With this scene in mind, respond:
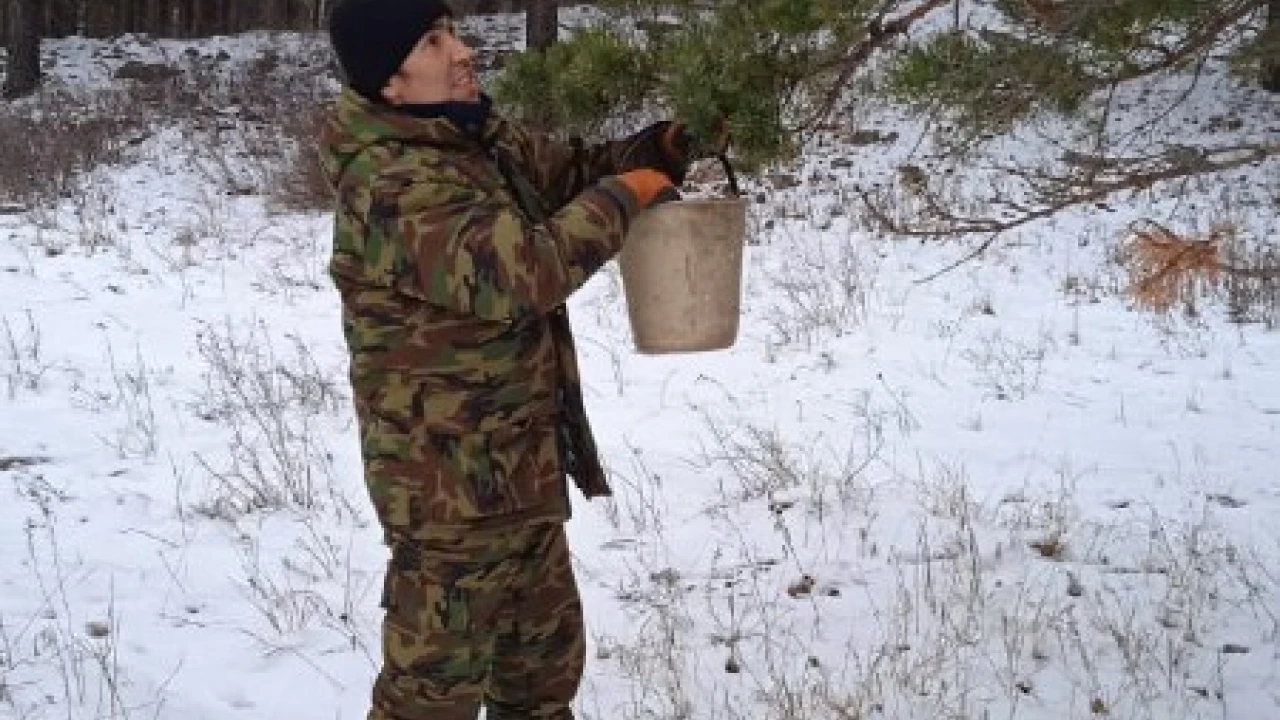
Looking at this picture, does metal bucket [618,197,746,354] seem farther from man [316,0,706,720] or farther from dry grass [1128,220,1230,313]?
dry grass [1128,220,1230,313]

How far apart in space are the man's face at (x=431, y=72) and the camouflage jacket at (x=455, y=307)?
43mm

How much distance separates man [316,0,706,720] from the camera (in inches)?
77.3

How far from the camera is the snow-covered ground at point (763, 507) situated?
3092 millimetres

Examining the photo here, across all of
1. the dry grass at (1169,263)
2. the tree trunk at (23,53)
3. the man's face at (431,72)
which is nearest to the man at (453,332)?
the man's face at (431,72)

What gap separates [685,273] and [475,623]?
75 cm

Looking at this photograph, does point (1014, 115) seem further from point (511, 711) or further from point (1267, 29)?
point (511, 711)

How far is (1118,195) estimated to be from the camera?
9.22 m

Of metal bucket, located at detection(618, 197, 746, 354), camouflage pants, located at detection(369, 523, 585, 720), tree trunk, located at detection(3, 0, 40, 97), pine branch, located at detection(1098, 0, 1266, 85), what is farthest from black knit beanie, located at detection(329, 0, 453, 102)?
tree trunk, located at detection(3, 0, 40, 97)

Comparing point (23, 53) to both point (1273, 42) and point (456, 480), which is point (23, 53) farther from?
point (1273, 42)

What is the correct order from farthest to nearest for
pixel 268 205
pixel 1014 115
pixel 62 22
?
pixel 62 22 → pixel 268 205 → pixel 1014 115

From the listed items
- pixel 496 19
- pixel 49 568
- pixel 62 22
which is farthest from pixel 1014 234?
pixel 62 22

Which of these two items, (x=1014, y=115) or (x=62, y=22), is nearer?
(x=1014, y=115)

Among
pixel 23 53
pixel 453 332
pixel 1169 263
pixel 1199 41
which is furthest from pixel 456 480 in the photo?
pixel 23 53

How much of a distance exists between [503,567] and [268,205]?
8.29m
